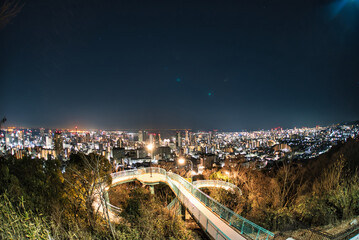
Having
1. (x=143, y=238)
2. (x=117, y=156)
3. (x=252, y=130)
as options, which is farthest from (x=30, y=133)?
(x=252, y=130)

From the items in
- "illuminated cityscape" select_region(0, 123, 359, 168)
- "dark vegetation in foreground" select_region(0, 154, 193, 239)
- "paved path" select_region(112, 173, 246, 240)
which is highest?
"dark vegetation in foreground" select_region(0, 154, 193, 239)

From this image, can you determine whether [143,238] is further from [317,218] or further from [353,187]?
[353,187]

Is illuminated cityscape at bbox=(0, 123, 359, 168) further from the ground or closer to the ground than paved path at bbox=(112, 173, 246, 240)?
closer to the ground

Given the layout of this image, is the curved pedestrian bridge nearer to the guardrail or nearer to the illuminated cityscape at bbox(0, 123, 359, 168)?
the guardrail

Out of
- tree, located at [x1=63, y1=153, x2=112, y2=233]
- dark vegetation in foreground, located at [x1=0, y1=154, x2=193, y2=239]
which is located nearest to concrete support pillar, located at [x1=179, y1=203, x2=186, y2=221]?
dark vegetation in foreground, located at [x1=0, y1=154, x2=193, y2=239]

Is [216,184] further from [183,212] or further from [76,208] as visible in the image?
[76,208]

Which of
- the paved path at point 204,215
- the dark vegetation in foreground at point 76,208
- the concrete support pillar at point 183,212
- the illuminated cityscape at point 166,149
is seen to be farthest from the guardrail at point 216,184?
the illuminated cityscape at point 166,149

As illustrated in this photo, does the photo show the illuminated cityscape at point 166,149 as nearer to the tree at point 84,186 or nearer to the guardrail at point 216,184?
the guardrail at point 216,184

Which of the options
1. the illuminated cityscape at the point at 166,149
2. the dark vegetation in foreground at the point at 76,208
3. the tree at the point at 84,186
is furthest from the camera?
the illuminated cityscape at the point at 166,149
